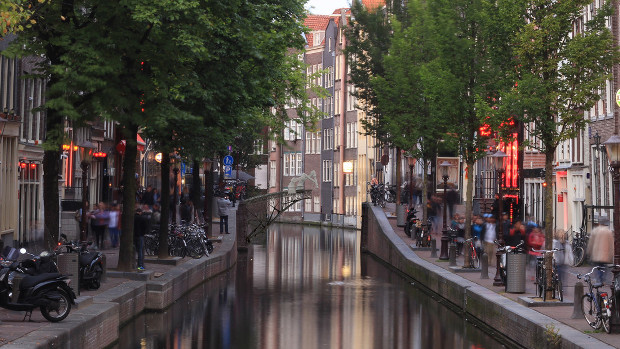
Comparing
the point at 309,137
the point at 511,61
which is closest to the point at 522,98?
the point at 511,61

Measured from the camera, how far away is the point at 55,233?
2484cm

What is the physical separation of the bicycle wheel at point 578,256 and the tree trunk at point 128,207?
1485 centimetres

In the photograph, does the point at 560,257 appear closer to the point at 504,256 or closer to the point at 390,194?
the point at 504,256

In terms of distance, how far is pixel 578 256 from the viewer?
3681 centimetres

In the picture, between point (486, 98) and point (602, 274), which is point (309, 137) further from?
point (602, 274)

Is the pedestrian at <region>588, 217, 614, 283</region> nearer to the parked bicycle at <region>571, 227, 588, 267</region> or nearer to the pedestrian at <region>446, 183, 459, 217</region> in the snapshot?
the parked bicycle at <region>571, 227, 588, 267</region>

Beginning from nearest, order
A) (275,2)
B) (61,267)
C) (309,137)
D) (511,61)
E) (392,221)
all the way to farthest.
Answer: (61,267) → (511,61) → (275,2) → (392,221) → (309,137)

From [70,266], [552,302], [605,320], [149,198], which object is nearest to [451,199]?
[149,198]

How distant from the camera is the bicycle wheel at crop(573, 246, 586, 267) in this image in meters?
36.5

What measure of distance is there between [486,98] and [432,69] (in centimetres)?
547

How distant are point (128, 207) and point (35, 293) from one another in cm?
1012

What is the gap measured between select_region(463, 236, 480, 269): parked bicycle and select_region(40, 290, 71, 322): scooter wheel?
56.0 feet

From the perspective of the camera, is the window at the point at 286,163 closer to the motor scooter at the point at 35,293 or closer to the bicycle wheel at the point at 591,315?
the bicycle wheel at the point at 591,315

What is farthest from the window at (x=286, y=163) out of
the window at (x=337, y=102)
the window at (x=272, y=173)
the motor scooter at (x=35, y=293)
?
the motor scooter at (x=35, y=293)
